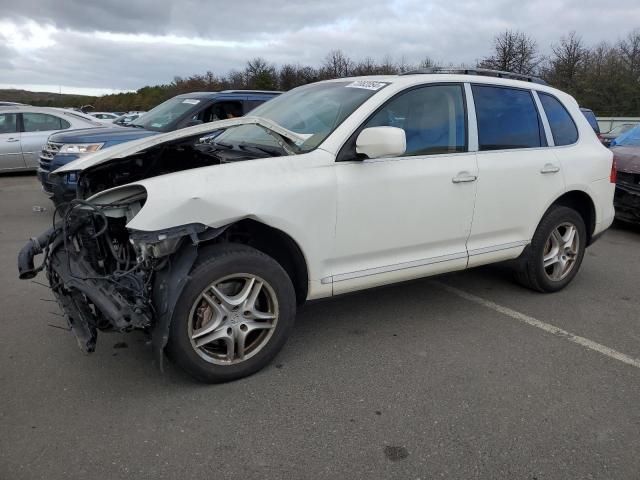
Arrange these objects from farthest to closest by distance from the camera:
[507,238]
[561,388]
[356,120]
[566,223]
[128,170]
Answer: [566,223] → [507,238] → [128,170] → [356,120] → [561,388]

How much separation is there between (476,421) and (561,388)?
0.71 m

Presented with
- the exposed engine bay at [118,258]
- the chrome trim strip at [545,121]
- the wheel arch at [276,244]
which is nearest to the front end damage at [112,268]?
the exposed engine bay at [118,258]

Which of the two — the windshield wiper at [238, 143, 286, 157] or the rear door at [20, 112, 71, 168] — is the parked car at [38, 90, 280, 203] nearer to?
the windshield wiper at [238, 143, 286, 157]

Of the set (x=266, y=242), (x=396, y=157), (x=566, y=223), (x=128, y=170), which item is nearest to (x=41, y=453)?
(x=266, y=242)

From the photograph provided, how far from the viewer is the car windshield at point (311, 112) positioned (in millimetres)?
3598

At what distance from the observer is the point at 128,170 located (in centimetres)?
394

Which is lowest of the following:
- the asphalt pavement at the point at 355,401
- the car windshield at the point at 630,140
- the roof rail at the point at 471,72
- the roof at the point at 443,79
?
the asphalt pavement at the point at 355,401

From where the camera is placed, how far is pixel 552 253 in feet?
15.7

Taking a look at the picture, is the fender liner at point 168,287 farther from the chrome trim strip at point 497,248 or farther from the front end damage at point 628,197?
the front end damage at point 628,197

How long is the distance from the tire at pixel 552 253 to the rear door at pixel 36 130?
10.5 m

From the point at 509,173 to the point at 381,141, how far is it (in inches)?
57.6

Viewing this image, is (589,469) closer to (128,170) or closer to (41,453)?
(41,453)

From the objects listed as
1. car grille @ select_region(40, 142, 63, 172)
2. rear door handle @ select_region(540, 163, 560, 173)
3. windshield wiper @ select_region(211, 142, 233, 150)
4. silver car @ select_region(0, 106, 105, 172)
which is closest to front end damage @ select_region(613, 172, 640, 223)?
rear door handle @ select_region(540, 163, 560, 173)

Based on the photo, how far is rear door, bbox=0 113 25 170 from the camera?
11664mm
